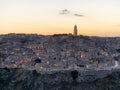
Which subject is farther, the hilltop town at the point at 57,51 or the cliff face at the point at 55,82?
the hilltop town at the point at 57,51

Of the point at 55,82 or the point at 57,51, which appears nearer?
the point at 55,82

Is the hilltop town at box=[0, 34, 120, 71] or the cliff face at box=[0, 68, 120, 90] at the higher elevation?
the hilltop town at box=[0, 34, 120, 71]

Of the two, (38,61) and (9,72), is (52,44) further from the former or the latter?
(9,72)

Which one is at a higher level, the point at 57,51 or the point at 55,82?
the point at 57,51

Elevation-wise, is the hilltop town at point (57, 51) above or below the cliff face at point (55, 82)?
above
